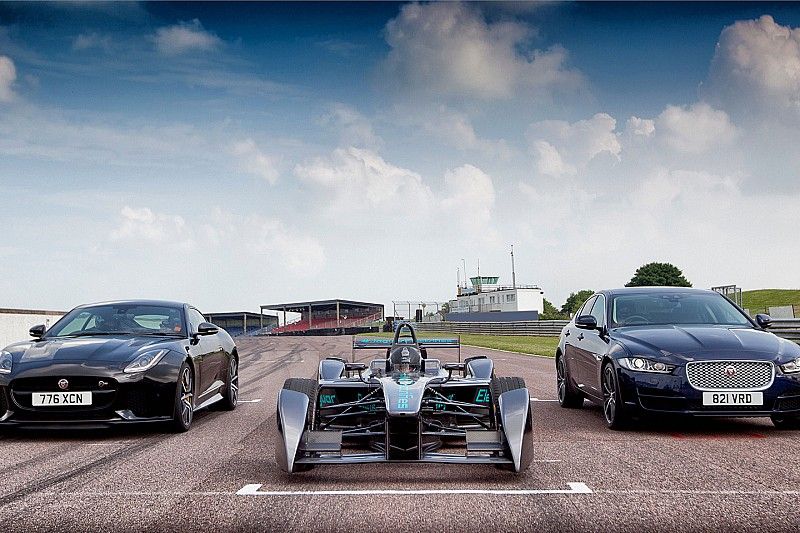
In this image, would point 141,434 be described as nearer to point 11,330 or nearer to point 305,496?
point 305,496

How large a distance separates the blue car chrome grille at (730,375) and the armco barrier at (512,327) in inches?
1091

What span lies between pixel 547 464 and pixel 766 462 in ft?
5.68

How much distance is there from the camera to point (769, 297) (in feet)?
283

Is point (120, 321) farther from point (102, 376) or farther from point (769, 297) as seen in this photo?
point (769, 297)

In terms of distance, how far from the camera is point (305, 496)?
5.61 metres

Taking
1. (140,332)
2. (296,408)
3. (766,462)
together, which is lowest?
(766,462)

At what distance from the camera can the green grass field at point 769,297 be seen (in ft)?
263

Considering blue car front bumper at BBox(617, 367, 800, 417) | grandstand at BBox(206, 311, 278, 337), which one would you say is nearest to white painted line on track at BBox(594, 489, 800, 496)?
blue car front bumper at BBox(617, 367, 800, 417)

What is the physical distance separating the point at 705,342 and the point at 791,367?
0.81 m

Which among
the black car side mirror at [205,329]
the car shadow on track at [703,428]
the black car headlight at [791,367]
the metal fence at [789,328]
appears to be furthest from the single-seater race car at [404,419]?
the metal fence at [789,328]

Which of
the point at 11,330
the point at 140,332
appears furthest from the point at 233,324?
the point at 140,332

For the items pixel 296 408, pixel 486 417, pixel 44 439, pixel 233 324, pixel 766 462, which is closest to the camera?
pixel 296 408

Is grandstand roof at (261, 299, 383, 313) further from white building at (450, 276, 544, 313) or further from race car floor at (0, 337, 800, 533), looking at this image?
race car floor at (0, 337, 800, 533)

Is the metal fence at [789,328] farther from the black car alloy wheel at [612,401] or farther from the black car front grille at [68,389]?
the black car front grille at [68,389]
